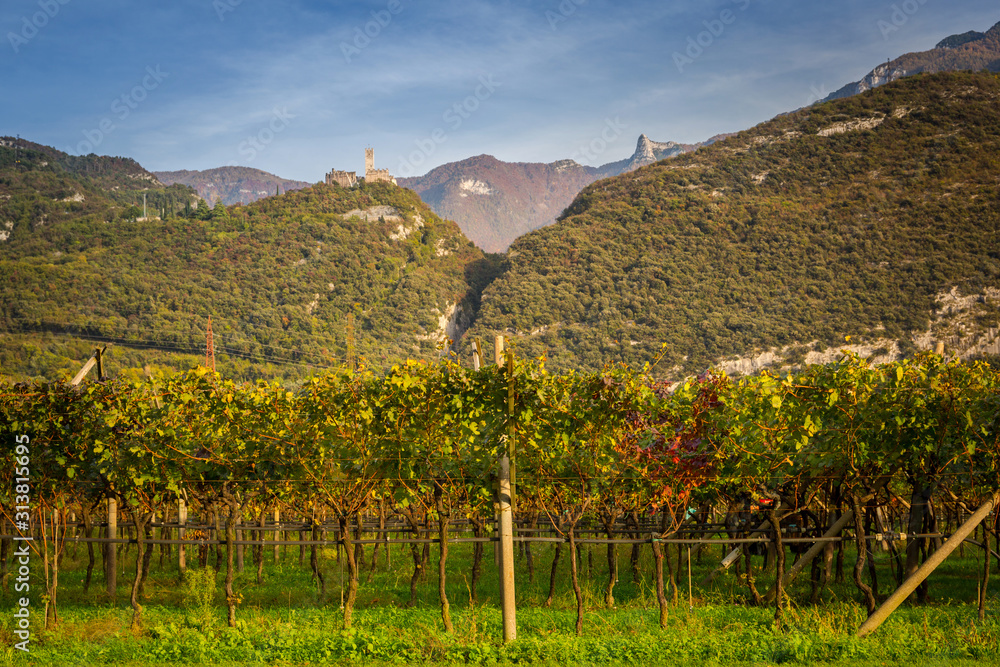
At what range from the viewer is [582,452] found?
9.87 meters

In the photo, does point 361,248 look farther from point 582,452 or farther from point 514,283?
point 582,452

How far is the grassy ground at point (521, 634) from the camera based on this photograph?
8.45m

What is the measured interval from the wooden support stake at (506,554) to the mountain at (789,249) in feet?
195

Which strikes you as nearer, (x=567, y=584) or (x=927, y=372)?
(x=927, y=372)

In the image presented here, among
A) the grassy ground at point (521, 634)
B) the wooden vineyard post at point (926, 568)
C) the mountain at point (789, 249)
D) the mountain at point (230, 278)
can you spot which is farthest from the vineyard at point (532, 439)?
the mountain at point (789, 249)

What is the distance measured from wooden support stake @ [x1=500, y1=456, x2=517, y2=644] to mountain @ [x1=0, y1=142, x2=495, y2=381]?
52483mm

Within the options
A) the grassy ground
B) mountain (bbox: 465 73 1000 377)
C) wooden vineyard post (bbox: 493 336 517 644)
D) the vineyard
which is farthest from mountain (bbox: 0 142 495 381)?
wooden vineyard post (bbox: 493 336 517 644)

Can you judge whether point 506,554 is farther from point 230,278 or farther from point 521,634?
point 230,278

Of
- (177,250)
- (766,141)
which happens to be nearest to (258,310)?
(177,250)

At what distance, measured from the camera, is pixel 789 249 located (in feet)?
273

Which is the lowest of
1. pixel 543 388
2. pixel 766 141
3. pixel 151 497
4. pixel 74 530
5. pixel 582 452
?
pixel 74 530

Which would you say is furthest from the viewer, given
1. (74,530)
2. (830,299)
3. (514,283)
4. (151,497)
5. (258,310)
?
(514,283)

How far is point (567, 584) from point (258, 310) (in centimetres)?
7465

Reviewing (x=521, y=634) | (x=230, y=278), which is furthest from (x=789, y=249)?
(x=521, y=634)
